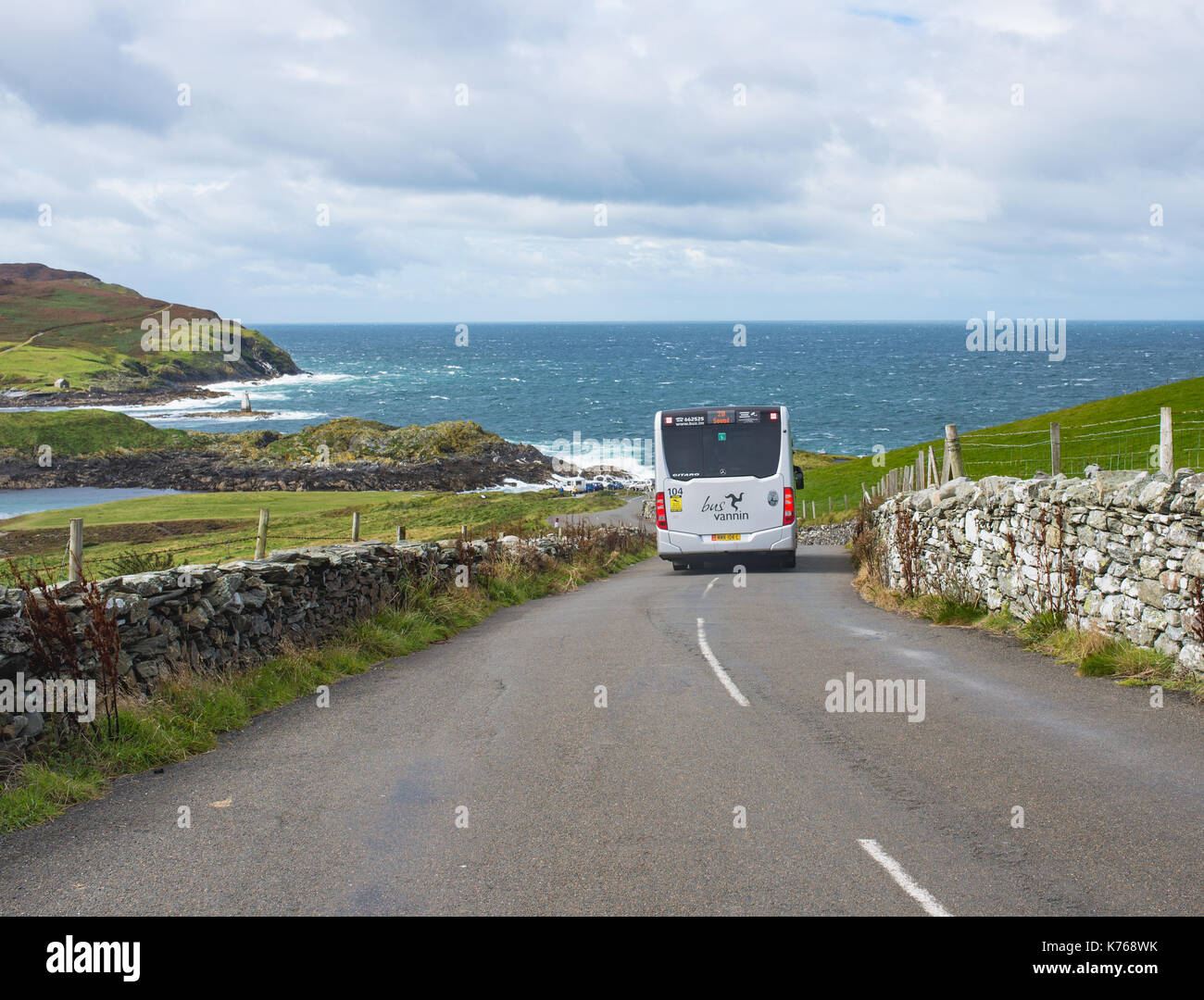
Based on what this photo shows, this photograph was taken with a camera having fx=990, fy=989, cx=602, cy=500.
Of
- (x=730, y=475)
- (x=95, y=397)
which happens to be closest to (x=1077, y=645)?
(x=730, y=475)

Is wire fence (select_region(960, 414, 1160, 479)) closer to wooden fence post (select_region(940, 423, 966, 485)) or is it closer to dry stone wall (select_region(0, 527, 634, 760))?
wooden fence post (select_region(940, 423, 966, 485))

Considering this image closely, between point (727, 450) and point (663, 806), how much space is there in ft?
58.4

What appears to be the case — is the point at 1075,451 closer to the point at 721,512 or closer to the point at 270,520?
the point at 721,512

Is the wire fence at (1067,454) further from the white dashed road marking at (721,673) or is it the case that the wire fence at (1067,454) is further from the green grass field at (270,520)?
the green grass field at (270,520)

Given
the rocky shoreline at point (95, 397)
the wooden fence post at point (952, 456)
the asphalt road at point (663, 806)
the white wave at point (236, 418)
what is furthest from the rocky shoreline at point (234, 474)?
the asphalt road at point (663, 806)

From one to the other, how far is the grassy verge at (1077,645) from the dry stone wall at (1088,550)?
0.13 metres

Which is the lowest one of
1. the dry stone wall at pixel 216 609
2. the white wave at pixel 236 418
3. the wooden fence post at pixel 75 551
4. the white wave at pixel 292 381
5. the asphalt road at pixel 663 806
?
the asphalt road at pixel 663 806

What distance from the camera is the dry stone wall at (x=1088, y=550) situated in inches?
354

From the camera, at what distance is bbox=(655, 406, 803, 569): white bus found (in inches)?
917

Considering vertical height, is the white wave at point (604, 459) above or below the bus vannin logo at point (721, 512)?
below

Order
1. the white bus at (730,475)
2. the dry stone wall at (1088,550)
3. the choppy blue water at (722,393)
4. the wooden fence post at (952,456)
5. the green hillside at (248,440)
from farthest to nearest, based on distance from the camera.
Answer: the choppy blue water at (722,393)
the green hillside at (248,440)
the white bus at (730,475)
the wooden fence post at (952,456)
the dry stone wall at (1088,550)

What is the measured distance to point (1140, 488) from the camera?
9.74 metres

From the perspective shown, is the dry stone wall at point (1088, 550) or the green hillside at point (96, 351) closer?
the dry stone wall at point (1088, 550)
